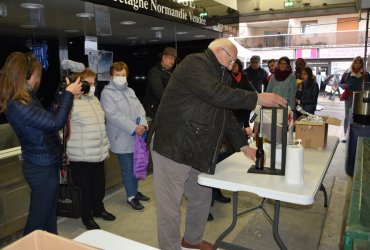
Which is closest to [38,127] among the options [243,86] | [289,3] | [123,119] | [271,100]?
[123,119]

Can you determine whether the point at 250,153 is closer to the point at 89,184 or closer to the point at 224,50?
the point at 224,50

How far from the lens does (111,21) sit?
4223 mm

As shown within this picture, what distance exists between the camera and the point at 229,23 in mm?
5926

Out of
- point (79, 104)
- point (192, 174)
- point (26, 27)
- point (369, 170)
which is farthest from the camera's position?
point (26, 27)

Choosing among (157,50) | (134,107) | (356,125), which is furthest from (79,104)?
(356,125)

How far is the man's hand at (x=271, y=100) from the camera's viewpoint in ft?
5.82

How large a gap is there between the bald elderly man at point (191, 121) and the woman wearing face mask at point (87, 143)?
2.19 feet

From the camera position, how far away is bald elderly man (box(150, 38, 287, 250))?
Result: 185 centimetres

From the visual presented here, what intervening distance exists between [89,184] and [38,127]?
1.02 meters

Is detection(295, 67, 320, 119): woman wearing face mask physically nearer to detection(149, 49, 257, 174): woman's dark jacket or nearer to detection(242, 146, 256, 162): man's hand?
detection(242, 146, 256, 162): man's hand

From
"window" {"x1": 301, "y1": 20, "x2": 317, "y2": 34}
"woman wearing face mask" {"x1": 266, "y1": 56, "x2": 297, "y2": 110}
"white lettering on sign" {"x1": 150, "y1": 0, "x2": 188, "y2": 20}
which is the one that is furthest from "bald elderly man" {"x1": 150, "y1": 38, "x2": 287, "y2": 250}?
"window" {"x1": 301, "y1": 20, "x2": 317, "y2": 34}

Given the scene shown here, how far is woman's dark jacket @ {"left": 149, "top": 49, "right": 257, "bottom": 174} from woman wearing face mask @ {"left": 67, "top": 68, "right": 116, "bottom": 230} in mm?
787

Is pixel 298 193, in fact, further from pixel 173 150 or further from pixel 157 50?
pixel 157 50

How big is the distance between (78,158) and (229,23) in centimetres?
420
